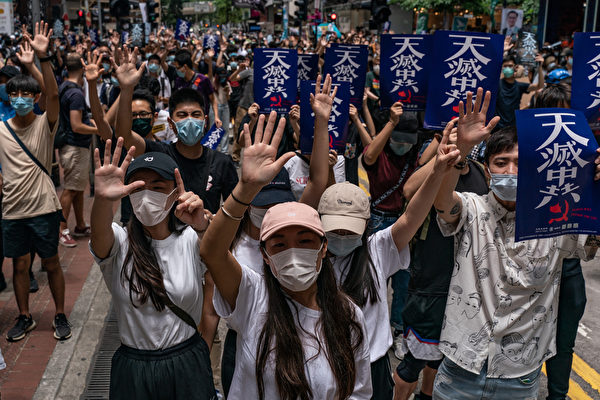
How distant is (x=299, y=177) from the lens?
16.1 feet

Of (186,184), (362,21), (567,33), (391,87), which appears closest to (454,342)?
(186,184)

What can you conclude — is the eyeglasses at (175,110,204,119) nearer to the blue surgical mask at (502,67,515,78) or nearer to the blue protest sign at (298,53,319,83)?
the blue protest sign at (298,53,319,83)

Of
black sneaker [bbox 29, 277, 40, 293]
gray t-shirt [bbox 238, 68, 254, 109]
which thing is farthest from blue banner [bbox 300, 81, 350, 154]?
gray t-shirt [bbox 238, 68, 254, 109]

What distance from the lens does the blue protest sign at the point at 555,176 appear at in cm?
286

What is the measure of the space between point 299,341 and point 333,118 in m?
2.72

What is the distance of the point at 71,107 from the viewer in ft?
22.8

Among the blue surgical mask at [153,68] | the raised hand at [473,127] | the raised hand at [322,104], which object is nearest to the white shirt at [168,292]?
the raised hand at [322,104]

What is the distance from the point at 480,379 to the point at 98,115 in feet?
10.4

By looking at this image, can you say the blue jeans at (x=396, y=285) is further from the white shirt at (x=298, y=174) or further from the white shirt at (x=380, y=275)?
the white shirt at (x=380, y=275)

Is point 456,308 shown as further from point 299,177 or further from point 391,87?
point 391,87

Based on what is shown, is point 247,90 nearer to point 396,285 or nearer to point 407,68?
point 407,68

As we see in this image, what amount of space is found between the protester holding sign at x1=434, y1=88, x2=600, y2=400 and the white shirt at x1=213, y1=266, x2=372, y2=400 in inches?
26.6

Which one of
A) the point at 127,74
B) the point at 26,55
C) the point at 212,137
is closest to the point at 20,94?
the point at 26,55

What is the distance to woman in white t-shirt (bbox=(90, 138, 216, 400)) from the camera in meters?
3.07
